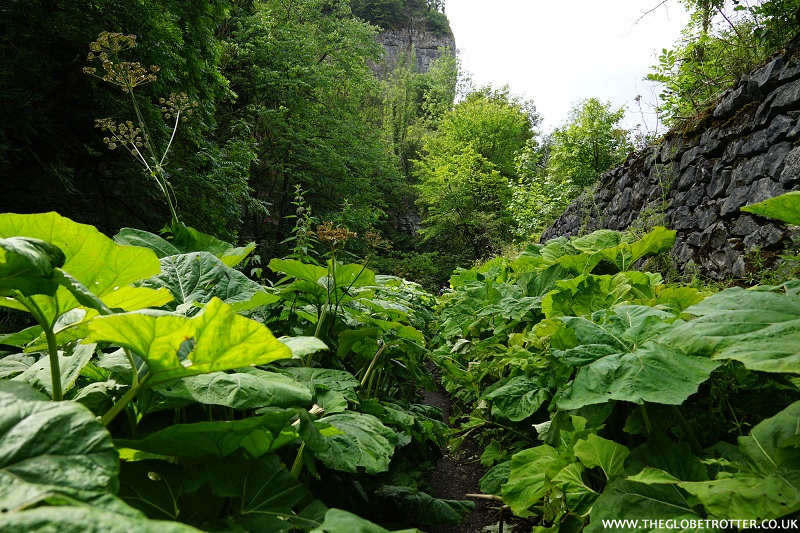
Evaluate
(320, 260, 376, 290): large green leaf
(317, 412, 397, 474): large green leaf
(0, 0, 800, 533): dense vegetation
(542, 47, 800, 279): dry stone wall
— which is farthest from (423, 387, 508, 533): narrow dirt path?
(542, 47, 800, 279): dry stone wall

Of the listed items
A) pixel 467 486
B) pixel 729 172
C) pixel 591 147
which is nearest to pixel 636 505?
pixel 467 486

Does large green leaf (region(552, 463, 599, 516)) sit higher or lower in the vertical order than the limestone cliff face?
lower

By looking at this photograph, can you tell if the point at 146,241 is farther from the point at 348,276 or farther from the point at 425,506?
the point at 425,506

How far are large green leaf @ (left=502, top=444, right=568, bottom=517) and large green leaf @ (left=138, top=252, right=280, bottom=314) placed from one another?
2.89 feet

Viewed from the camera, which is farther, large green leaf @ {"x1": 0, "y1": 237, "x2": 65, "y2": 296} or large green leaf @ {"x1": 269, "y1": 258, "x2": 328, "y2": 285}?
large green leaf @ {"x1": 269, "y1": 258, "x2": 328, "y2": 285}

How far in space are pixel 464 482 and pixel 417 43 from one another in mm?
43075

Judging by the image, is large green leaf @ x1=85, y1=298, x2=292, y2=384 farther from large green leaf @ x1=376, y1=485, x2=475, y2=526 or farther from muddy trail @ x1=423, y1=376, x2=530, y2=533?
muddy trail @ x1=423, y1=376, x2=530, y2=533

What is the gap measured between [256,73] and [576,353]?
13072 mm

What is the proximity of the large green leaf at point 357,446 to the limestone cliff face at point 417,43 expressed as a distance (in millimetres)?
38964

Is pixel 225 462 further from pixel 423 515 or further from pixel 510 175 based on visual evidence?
pixel 510 175

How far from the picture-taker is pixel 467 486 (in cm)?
213

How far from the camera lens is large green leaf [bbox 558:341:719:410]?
961 mm

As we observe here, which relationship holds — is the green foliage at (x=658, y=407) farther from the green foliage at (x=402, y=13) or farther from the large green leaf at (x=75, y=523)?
the green foliage at (x=402, y=13)

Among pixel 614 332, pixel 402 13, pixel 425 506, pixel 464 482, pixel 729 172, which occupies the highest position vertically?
pixel 402 13
